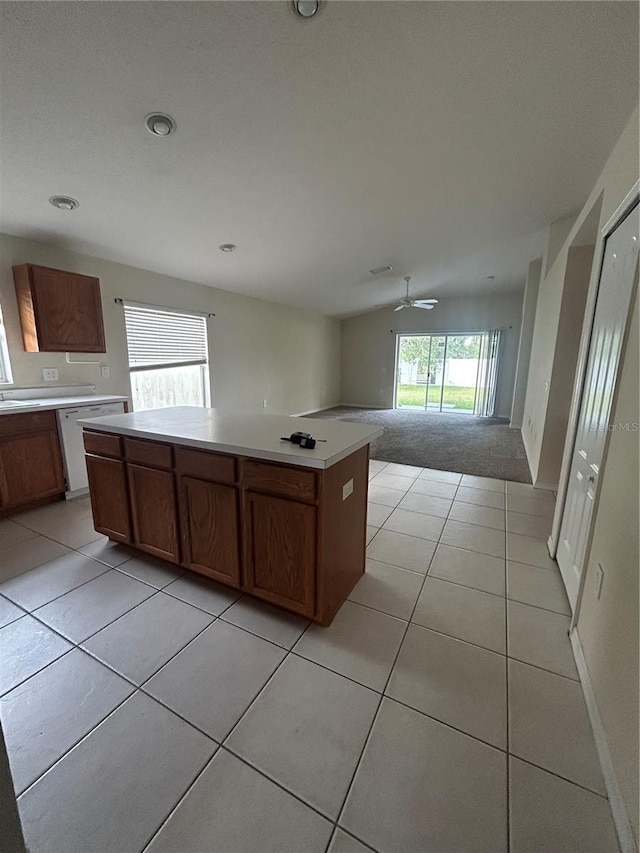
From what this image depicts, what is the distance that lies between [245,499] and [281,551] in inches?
12.1

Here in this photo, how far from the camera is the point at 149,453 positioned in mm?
1941

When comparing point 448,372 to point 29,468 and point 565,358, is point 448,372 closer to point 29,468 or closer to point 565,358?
point 565,358

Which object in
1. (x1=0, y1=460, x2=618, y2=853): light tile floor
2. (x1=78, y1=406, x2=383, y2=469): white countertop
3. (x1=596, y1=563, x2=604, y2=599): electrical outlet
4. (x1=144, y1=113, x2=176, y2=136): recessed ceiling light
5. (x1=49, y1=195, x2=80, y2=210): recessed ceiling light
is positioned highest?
(x1=144, y1=113, x2=176, y2=136): recessed ceiling light

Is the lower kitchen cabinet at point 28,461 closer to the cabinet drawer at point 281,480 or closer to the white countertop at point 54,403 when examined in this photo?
the white countertop at point 54,403

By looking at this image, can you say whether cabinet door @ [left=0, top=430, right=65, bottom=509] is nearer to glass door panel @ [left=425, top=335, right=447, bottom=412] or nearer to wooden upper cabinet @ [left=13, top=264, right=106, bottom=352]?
wooden upper cabinet @ [left=13, top=264, right=106, bottom=352]

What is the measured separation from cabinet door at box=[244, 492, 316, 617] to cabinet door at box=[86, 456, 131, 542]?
0.96 meters

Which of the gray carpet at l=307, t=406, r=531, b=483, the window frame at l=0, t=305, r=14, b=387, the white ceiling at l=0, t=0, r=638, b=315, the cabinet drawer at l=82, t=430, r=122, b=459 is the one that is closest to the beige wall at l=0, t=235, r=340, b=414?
the window frame at l=0, t=305, r=14, b=387

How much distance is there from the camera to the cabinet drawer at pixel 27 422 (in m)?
2.65

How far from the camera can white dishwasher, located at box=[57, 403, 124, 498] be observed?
3010 mm

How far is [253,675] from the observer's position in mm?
1433

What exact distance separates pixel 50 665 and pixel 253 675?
885 millimetres

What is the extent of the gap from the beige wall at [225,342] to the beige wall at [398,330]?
A: 0.45 m

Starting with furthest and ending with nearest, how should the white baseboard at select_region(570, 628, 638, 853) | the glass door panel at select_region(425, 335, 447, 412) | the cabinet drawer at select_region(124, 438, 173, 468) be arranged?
1. the glass door panel at select_region(425, 335, 447, 412)
2. the cabinet drawer at select_region(124, 438, 173, 468)
3. the white baseboard at select_region(570, 628, 638, 853)

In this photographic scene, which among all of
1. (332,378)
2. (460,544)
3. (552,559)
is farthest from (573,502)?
(332,378)
